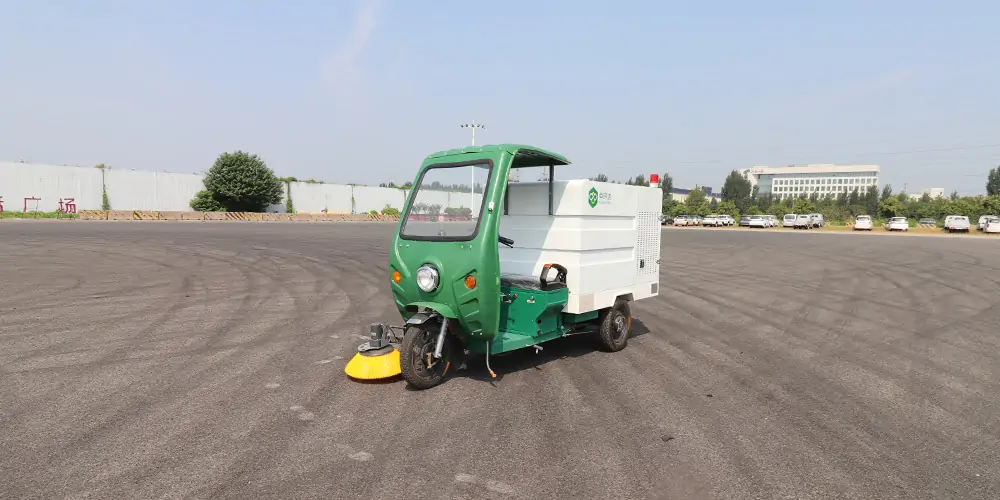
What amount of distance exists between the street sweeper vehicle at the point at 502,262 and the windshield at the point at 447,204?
0.01 meters

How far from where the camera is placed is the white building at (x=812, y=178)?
177500 millimetres

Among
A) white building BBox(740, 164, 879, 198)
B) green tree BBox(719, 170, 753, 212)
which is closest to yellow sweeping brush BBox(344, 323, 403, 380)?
green tree BBox(719, 170, 753, 212)

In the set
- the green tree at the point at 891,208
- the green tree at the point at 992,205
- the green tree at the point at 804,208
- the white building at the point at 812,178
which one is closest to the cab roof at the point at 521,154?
the green tree at the point at 992,205

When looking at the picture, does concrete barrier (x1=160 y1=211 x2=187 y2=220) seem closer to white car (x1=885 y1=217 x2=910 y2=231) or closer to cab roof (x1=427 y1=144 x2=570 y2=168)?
cab roof (x1=427 y1=144 x2=570 y2=168)

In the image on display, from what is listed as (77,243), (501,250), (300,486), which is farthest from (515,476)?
(77,243)

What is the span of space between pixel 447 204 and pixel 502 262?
1.27m

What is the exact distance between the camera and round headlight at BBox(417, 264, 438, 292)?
4.92 metres

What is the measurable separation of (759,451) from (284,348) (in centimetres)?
524

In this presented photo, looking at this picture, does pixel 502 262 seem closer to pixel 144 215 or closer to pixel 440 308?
pixel 440 308

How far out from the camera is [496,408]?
4559 millimetres

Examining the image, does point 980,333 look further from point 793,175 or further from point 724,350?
point 793,175

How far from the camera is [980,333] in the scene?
778 cm

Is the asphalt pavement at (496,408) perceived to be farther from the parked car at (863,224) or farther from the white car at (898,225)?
the parked car at (863,224)

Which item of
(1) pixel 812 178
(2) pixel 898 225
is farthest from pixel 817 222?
(1) pixel 812 178
